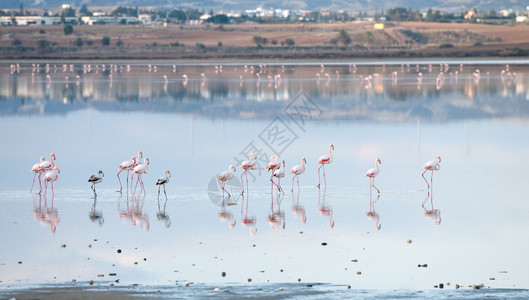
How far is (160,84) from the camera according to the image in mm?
52406

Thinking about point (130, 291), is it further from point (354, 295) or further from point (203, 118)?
point (203, 118)

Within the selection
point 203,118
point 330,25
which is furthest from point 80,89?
point 330,25

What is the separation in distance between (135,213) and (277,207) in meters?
2.32

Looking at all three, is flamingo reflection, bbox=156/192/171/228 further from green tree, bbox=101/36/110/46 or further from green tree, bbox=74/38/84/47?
green tree, bbox=74/38/84/47

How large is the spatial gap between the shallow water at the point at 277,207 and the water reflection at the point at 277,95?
474 mm

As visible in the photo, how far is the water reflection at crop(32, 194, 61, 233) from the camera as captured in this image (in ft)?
46.5

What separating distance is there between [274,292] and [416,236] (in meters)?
3.61

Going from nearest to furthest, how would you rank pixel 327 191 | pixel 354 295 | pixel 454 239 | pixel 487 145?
pixel 354 295 < pixel 454 239 < pixel 327 191 < pixel 487 145

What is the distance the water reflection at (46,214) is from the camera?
1416 centimetres

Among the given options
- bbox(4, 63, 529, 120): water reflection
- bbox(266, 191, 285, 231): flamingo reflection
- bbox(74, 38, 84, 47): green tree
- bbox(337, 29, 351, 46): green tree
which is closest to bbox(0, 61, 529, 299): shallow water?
bbox(266, 191, 285, 231): flamingo reflection

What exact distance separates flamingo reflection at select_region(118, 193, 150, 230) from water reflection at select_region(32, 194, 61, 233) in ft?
3.34

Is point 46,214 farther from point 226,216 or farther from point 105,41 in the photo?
point 105,41

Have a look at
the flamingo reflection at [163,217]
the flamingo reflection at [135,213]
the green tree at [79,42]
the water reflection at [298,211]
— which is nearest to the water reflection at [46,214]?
the flamingo reflection at [135,213]

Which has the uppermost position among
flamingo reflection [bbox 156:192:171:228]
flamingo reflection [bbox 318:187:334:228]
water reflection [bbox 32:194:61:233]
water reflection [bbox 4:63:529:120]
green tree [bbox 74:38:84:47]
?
green tree [bbox 74:38:84:47]
